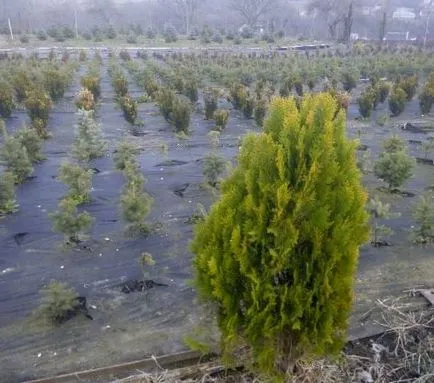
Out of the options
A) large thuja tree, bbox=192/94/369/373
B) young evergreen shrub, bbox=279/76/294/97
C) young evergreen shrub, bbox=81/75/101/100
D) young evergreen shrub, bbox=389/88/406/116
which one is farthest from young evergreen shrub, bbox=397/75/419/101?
large thuja tree, bbox=192/94/369/373

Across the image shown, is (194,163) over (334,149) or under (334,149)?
under

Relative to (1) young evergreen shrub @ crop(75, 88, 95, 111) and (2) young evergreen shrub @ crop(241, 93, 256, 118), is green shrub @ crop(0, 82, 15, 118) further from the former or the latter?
(2) young evergreen shrub @ crop(241, 93, 256, 118)

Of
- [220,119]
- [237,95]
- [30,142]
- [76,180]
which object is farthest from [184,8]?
[76,180]

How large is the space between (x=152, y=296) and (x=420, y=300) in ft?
9.44

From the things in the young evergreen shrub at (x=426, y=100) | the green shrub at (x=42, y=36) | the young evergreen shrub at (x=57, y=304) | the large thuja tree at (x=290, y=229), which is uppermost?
the large thuja tree at (x=290, y=229)

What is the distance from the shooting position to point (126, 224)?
6.77 meters

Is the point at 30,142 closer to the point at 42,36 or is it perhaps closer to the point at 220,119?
the point at 220,119

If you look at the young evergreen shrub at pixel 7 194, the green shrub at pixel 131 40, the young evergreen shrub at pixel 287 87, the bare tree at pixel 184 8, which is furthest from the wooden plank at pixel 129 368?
the bare tree at pixel 184 8

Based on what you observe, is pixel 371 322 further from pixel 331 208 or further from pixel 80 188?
pixel 80 188

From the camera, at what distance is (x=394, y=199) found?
7.93 m

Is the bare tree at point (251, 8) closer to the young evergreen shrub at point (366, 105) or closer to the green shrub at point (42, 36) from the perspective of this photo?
the green shrub at point (42, 36)

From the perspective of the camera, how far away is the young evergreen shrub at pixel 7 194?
22.7ft

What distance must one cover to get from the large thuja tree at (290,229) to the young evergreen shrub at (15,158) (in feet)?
19.4

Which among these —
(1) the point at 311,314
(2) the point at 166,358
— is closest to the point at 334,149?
(1) the point at 311,314
